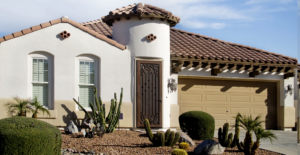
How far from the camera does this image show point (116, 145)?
10359 mm

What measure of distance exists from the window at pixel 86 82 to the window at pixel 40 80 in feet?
3.93

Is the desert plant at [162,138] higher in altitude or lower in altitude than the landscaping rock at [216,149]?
higher

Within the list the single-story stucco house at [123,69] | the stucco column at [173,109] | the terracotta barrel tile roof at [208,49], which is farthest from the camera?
the terracotta barrel tile roof at [208,49]

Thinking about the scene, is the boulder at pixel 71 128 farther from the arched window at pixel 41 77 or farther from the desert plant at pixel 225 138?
the desert plant at pixel 225 138

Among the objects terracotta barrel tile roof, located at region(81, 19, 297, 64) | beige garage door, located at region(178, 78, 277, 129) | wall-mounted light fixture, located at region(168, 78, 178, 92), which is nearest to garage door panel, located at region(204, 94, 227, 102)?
beige garage door, located at region(178, 78, 277, 129)

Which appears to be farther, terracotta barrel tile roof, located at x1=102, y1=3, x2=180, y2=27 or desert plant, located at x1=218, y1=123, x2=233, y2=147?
terracotta barrel tile roof, located at x1=102, y1=3, x2=180, y2=27

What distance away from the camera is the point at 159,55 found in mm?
14039

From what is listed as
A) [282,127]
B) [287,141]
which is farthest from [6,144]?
[282,127]

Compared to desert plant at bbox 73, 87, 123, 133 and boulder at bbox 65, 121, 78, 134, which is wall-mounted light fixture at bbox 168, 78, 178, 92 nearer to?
desert plant at bbox 73, 87, 123, 133

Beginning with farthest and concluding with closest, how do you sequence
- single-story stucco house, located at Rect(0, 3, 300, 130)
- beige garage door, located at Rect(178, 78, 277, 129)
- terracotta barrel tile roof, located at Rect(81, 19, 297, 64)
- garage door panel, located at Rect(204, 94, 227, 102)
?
1. garage door panel, located at Rect(204, 94, 227, 102)
2. terracotta barrel tile roof, located at Rect(81, 19, 297, 64)
3. beige garage door, located at Rect(178, 78, 277, 129)
4. single-story stucco house, located at Rect(0, 3, 300, 130)

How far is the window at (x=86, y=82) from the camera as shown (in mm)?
13320

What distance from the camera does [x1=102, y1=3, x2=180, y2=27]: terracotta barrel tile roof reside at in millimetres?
13734

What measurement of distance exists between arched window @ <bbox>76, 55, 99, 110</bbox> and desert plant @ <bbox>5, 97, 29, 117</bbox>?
6.30ft

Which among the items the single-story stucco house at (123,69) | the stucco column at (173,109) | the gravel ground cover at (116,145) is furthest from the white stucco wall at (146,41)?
the gravel ground cover at (116,145)
